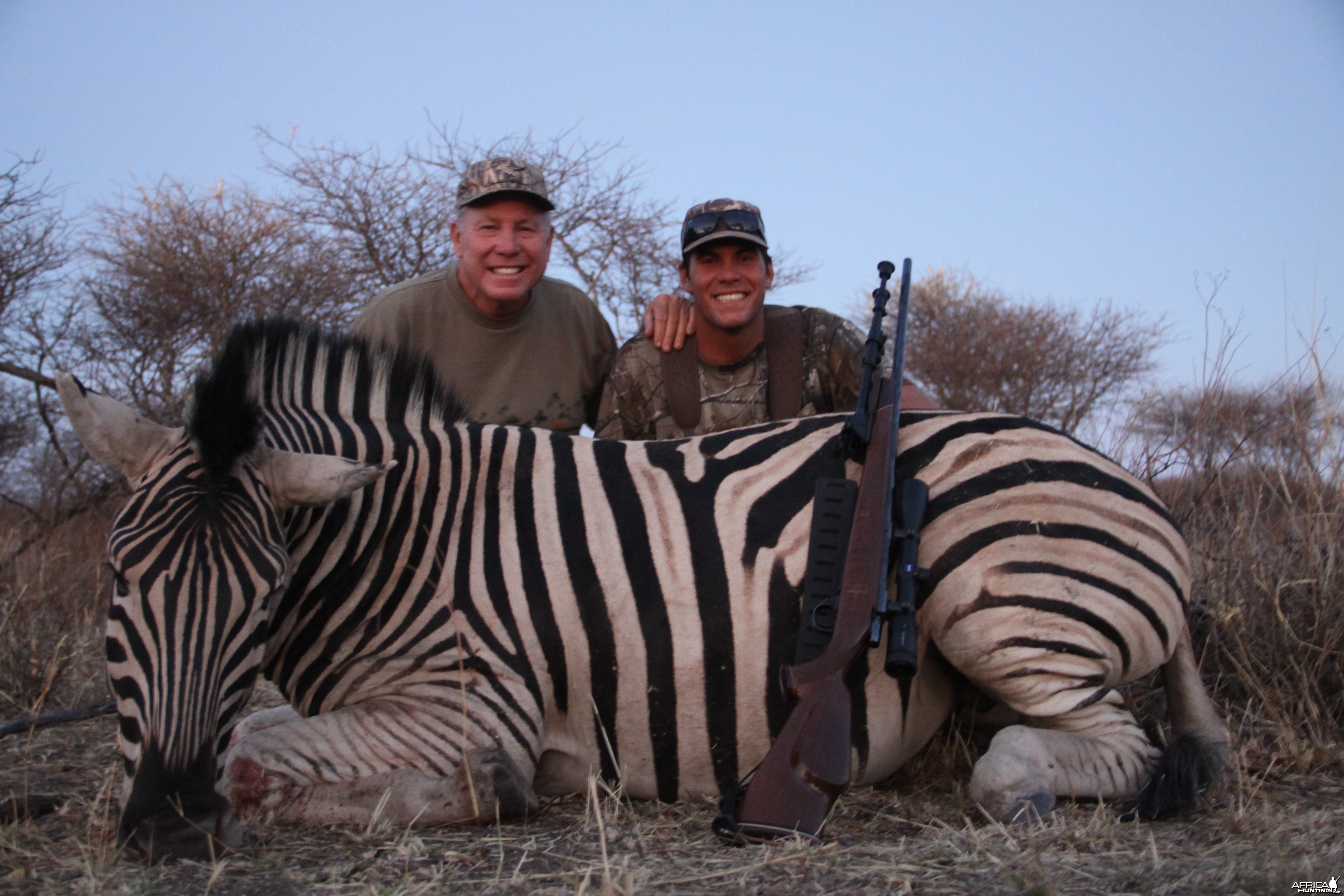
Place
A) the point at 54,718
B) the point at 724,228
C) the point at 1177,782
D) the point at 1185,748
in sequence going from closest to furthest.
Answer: the point at 1177,782 → the point at 1185,748 → the point at 54,718 → the point at 724,228

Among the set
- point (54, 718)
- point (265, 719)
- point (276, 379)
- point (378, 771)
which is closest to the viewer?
point (378, 771)

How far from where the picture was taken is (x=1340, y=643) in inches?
141

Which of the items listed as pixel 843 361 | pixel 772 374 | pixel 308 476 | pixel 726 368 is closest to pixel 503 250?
pixel 726 368

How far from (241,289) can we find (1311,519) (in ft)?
35.9

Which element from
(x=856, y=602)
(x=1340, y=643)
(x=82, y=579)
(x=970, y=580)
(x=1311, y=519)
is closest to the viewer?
(x=856, y=602)

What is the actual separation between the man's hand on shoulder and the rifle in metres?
1.79

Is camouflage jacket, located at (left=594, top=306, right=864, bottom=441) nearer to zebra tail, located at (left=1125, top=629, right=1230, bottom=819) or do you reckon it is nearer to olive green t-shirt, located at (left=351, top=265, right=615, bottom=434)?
olive green t-shirt, located at (left=351, top=265, right=615, bottom=434)

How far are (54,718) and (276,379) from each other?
128 centimetres

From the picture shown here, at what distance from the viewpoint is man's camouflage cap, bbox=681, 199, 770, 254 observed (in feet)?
15.4

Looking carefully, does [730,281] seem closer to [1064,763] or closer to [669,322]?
[669,322]

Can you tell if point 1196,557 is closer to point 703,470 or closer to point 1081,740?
point 1081,740

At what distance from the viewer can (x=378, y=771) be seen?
2621 mm

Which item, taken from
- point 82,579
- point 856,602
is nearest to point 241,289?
point 82,579

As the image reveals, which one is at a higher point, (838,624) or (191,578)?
(191,578)
